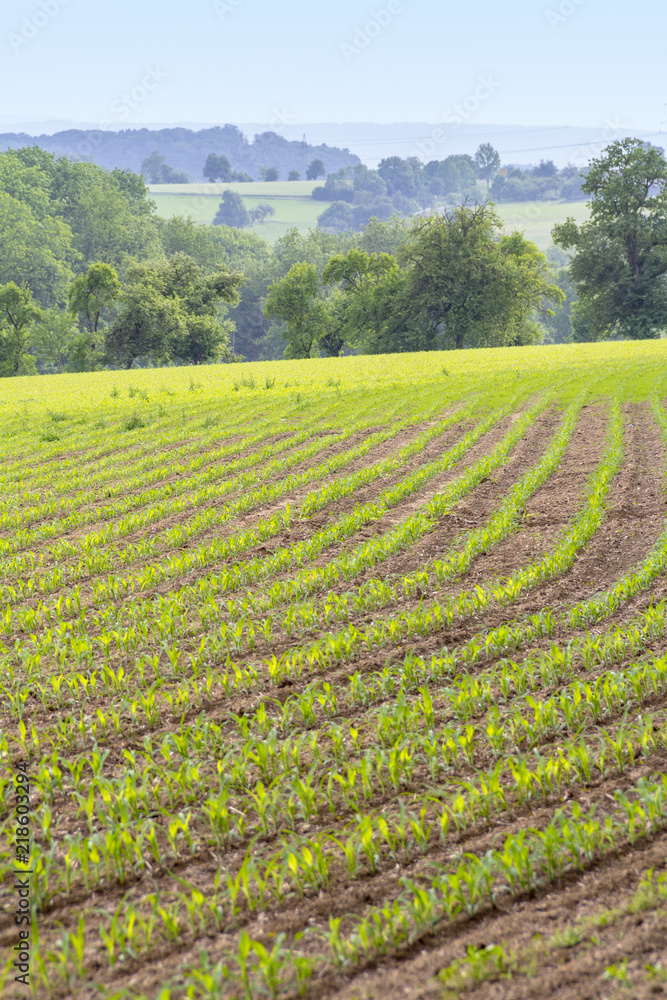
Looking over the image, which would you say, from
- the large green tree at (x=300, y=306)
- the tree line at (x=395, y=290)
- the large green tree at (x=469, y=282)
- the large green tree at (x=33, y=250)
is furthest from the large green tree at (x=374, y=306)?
the large green tree at (x=33, y=250)

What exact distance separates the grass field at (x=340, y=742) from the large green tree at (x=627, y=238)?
216 ft

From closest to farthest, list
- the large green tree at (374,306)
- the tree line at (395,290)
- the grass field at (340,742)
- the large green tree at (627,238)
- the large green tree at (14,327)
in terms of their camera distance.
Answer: the grass field at (340,742) → the large green tree at (627,238) → the tree line at (395,290) → the large green tree at (14,327) → the large green tree at (374,306)

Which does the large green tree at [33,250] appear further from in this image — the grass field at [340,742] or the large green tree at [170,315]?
the grass field at [340,742]

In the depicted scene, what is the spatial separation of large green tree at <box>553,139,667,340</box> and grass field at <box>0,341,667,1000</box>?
65702 millimetres

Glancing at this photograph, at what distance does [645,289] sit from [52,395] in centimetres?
5872

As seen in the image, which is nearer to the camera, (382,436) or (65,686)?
(65,686)

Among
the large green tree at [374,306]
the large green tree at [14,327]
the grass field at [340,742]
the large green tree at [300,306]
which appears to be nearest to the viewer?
the grass field at [340,742]

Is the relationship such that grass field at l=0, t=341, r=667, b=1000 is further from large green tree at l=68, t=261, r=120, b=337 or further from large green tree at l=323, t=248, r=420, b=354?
large green tree at l=68, t=261, r=120, b=337

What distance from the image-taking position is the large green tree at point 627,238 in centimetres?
6850

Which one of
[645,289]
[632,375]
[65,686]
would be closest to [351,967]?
[65,686]

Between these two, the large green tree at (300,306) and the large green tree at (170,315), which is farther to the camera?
the large green tree at (300,306)

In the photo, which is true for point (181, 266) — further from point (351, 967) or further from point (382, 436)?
point (351, 967)

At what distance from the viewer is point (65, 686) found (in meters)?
6.21

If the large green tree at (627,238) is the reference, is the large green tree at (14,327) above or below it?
below
